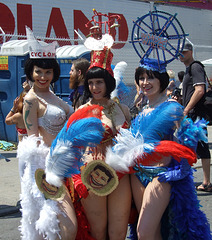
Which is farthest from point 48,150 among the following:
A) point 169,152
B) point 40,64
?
point 169,152

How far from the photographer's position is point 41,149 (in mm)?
3006

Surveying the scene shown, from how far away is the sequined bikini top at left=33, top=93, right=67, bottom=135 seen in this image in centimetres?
329

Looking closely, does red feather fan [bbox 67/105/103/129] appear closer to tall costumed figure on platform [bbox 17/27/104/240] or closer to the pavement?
tall costumed figure on platform [bbox 17/27/104/240]

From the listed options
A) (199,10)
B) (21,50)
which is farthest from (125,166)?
(199,10)

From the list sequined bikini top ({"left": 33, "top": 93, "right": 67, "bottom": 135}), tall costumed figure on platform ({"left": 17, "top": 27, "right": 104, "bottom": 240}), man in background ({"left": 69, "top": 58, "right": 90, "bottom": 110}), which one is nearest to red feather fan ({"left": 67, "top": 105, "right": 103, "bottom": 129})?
tall costumed figure on platform ({"left": 17, "top": 27, "right": 104, "bottom": 240})

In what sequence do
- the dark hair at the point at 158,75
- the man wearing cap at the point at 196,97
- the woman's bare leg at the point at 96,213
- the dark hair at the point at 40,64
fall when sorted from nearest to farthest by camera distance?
the woman's bare leg at the point at 96,213
the dark hair at the point at 158,75
the dark hair at the point at 40,64
the man wearing cap at the point at 196,97

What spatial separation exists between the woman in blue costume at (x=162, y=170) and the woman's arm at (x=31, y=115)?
0.78 metres

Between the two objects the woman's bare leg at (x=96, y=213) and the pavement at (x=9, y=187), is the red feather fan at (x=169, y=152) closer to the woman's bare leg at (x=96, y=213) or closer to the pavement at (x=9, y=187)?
the woman's bare leg at (x=96, y=213)

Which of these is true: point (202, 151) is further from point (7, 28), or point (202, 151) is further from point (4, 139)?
point (7, 28)

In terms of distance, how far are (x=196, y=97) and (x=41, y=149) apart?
294cm

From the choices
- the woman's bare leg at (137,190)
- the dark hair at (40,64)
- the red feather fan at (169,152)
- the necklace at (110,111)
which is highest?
the dark hair at (40,64)

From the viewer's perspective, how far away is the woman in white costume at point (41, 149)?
2.80 metres

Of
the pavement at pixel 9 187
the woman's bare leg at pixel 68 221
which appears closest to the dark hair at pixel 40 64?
the woman's bare leg at pixel 68 221

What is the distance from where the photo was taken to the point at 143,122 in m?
2.81
